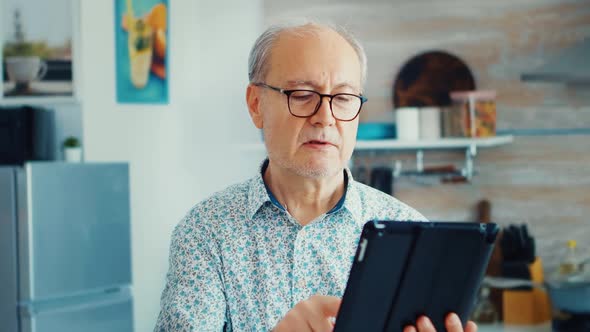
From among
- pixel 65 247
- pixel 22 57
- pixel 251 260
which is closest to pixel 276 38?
pixel 251 260

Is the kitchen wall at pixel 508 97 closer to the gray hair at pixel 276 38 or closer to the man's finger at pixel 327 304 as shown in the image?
the gray hair at pixel 276 38

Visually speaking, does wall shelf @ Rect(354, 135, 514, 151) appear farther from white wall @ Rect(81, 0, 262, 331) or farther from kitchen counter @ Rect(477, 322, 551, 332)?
kitchen counter @ Rect(477, 322, 551, 332)

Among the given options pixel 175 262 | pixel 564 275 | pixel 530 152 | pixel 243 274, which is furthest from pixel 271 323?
pixel 530 152

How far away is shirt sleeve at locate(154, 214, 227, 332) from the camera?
1.38m

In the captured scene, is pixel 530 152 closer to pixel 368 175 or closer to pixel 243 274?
pixel 368 175

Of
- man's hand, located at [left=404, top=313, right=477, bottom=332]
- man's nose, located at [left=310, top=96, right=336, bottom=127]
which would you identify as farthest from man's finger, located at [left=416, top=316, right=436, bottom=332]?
man's nose, located at [left=310, top=96, right=336, bottom=127]

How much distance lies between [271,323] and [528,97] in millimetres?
2511

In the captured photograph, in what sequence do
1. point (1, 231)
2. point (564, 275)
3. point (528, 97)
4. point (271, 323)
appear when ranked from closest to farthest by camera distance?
point (271, 323) → point (1, 231) → point (564, 275) → point (528, 97)

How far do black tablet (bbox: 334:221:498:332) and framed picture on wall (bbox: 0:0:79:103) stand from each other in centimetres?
292

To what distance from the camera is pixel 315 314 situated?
1185 mm

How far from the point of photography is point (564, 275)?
3.33m

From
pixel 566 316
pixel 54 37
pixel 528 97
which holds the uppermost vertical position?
pixel 54 37

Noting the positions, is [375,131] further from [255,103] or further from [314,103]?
[314,103]

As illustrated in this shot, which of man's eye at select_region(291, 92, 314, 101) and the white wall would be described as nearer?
→ man's eye at select_region(291, 92, 314, 101)
